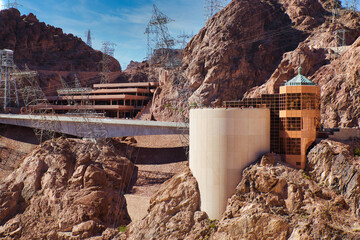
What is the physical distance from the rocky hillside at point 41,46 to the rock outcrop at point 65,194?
84.5m

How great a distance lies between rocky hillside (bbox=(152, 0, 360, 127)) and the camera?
254 feet

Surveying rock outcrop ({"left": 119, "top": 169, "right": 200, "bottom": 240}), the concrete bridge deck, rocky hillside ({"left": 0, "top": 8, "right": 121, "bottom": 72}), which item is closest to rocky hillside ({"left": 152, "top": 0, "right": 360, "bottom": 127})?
the concrete bridge deck

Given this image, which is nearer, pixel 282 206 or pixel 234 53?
pixel 282 206

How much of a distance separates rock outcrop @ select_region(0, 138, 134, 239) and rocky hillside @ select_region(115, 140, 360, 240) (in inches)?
528

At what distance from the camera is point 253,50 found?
9181cm

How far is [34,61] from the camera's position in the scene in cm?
14088

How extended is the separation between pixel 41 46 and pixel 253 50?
100603 mm

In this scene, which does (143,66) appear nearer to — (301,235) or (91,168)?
(91,168)

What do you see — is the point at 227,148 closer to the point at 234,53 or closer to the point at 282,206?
the point at 282,206

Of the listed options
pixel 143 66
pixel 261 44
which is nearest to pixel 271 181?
pixel 261 44

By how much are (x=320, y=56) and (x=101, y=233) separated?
203 ft

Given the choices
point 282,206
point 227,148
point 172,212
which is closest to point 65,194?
point 172,212

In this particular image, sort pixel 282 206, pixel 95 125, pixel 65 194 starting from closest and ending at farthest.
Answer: pixel 282 206 < pixel 65 194 < pixel 95 125

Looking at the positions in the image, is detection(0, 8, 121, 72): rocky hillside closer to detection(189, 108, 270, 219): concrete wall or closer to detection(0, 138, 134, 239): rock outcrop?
detection(0, 138, 134, 239): rock outcrop
